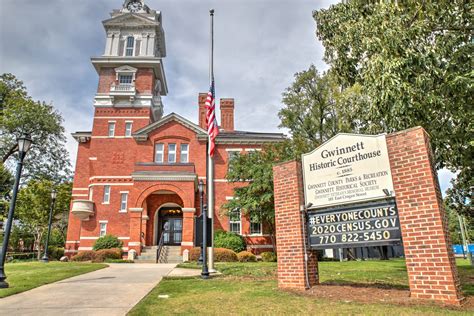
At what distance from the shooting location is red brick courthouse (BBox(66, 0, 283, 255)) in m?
25.0

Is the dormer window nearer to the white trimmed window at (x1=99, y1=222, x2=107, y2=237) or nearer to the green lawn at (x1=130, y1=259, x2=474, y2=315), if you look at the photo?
the white trimmed window at (x1=99, y1=222, x2=107, y2=237)

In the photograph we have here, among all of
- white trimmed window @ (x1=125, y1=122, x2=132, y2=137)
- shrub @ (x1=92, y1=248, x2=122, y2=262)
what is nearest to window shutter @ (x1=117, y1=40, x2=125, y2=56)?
white trimmed window @ (x1=125, y1=122, x2=132, y2=137)

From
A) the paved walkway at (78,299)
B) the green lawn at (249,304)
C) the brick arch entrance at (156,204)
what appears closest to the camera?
the green lawn at (249,304)

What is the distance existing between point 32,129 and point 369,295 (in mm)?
39533

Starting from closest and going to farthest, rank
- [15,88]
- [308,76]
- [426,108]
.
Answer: [426,108] → [308,76] → [15,88]

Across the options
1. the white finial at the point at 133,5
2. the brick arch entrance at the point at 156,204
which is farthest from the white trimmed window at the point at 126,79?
the brick arch entrance at the point at 156,204

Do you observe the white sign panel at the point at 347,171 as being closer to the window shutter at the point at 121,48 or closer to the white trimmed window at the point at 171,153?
the white trimmed window at the point at 171,153

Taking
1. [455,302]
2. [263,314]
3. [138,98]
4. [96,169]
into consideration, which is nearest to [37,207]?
[96,169]

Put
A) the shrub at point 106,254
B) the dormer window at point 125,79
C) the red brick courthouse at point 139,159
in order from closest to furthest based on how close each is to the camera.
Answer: the shrub at point 106,254 → the red brick courthouse at point 139,159 → the dormer window at point 125,79

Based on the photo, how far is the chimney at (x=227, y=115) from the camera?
34419 mm

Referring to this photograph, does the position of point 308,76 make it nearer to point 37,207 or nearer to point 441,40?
point 441,40

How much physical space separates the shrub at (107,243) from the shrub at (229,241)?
7.57m

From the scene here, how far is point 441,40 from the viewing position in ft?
31.7

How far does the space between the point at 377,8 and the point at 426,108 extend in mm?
3479
